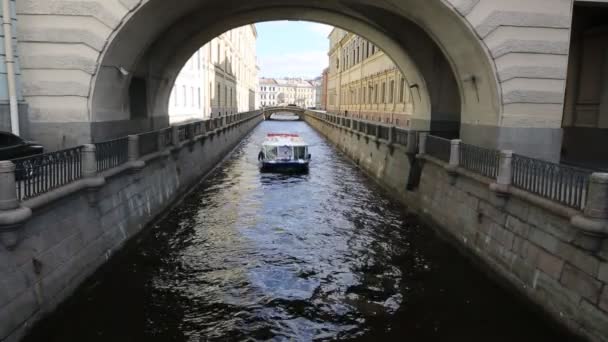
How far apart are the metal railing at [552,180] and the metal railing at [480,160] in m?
0.89

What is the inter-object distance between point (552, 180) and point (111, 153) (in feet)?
32.1

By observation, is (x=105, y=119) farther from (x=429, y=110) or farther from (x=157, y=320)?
(x=429, y=110)

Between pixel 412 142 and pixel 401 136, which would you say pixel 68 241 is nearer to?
pixel 412 142

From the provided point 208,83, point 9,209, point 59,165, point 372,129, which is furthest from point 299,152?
point 9,209

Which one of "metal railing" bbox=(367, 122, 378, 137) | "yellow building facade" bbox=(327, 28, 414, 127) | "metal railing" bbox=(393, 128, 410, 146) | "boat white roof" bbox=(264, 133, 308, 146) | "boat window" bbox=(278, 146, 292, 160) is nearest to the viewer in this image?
"metal railing" bbox=(393, 128, 410, 146)

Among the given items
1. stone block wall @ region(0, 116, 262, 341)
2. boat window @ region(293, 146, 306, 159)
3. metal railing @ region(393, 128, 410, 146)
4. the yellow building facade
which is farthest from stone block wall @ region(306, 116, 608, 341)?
the yellow building facade

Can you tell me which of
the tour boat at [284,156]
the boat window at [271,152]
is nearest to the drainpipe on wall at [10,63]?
the tour boat at [284,156]

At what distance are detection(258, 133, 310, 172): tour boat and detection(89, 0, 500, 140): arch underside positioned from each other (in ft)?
19.3

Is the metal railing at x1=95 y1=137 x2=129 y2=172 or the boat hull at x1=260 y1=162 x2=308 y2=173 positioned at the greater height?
the metal railing at x1=95 y1=137 x2=129 y2=172

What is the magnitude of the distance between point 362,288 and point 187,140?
498 inches

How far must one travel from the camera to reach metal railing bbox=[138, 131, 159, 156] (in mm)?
13578

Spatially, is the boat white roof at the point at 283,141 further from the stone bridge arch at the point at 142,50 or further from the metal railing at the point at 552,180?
the metal railing at the point at 552,180

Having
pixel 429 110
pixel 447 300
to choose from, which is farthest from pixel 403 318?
pixel 429 110

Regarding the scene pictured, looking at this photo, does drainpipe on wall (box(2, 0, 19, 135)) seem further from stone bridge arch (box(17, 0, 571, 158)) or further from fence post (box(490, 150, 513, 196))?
fence post (box(490, 150, 513, 196))
